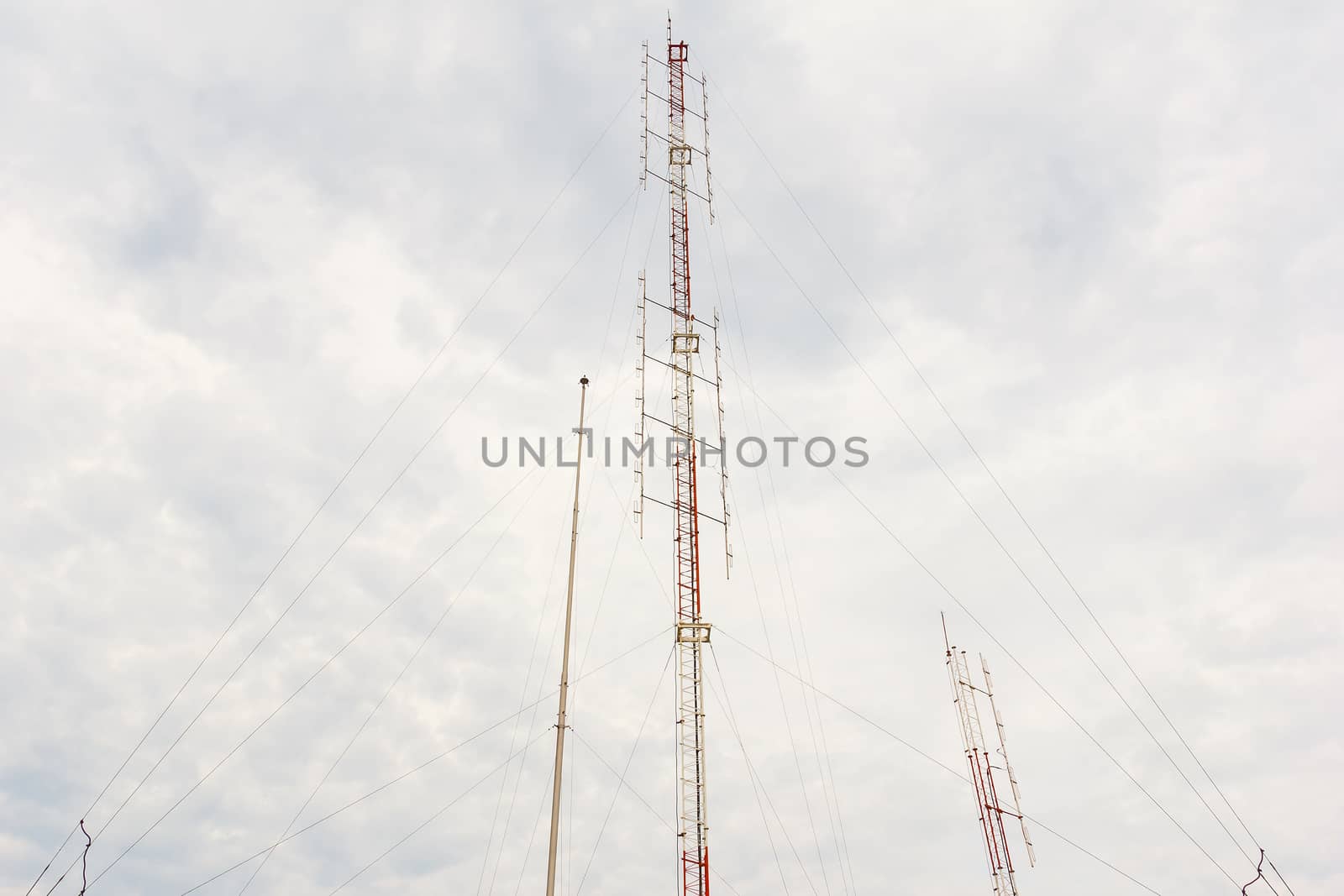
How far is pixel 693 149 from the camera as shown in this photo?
207ft

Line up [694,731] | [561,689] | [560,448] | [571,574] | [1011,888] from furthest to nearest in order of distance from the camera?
[1011,888]
[560,448]
[694,731]
[571,574]
[561,689]

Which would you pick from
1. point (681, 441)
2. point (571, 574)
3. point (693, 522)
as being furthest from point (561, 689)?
point (681, 441)

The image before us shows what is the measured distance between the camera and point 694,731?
49938 mm

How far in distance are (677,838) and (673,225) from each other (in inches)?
1421

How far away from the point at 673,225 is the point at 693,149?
5.64 m

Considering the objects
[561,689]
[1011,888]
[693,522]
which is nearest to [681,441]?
[693,522]

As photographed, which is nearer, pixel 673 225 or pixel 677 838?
pixel 677 838

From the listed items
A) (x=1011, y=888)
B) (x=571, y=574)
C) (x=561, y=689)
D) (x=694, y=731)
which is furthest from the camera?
(x=1011, y=888)

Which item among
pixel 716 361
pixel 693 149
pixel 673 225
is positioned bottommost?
pixel 716 361

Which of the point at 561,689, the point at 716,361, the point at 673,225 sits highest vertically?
the point at 673,225

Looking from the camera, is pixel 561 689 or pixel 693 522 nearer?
pixel 561 689

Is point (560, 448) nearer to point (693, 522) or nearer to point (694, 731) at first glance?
point (693, 522)

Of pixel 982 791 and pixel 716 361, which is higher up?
pixel 716 361

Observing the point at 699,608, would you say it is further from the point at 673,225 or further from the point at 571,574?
the point at 673,225
